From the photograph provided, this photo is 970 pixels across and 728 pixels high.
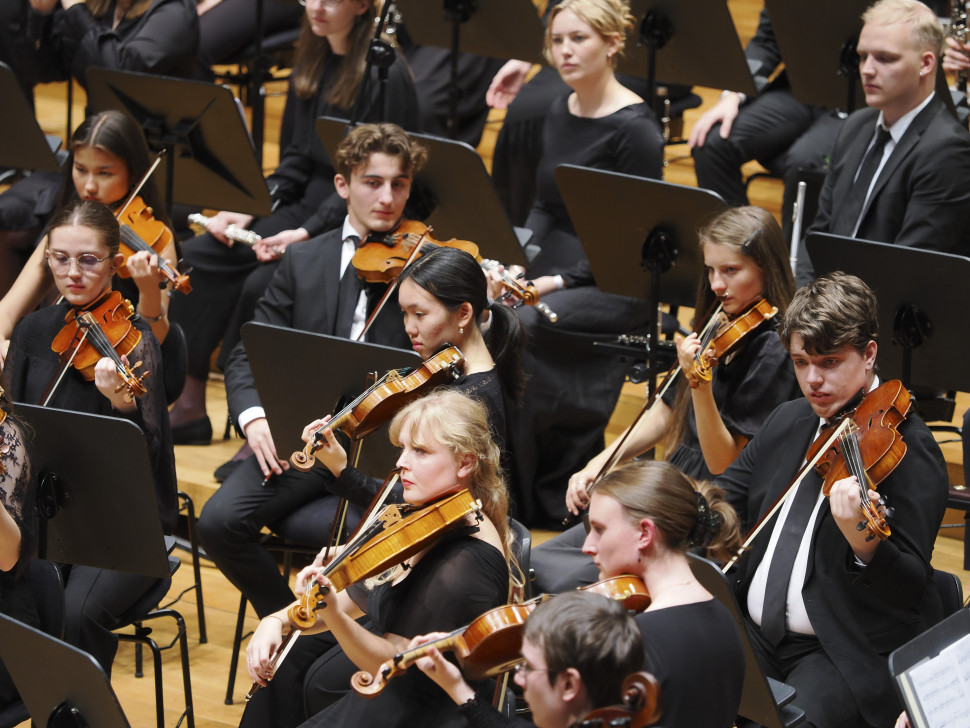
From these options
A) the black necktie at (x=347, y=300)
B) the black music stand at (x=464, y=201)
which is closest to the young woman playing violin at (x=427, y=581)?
the black necktie at (x=347, y=300)

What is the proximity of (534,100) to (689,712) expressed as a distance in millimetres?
3223

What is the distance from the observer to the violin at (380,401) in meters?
2.81

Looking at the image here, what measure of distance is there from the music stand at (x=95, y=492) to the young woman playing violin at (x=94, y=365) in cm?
37

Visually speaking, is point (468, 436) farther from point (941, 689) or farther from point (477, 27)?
point (477, 27)

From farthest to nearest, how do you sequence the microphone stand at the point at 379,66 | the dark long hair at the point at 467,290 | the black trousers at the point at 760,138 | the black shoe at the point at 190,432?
the black trousers at the point at 760,138 < the black shoe at the point at 190,432 < the microphone stand at the point at 379,66 < the dark long hair at the point at 467,290

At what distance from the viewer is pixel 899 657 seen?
202cm

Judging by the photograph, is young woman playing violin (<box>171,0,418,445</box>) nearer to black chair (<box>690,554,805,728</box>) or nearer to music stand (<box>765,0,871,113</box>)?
music stand (<box>765,0,871,113</box>)

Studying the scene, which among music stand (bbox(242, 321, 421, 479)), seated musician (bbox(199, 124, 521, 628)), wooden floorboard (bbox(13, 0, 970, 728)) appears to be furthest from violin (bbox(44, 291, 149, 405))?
wooden floorboard (bbox(13, 0, 970, 728))

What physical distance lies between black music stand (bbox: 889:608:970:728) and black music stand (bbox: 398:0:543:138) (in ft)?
9.68

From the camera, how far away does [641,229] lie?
3.62 metres

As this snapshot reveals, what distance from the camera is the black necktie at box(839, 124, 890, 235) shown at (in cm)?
388

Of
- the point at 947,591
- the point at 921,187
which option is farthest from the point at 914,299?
the point at 947,591

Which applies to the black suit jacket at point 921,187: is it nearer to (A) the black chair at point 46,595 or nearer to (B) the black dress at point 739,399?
(B) the black dress at point 739,399

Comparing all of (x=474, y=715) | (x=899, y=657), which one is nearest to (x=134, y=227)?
(x=474, y=715)
